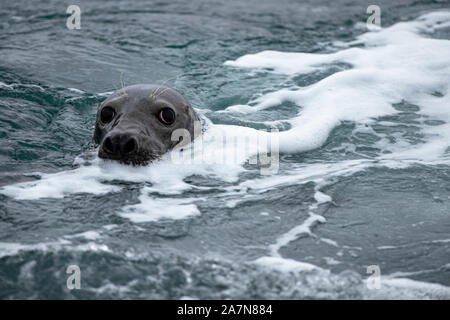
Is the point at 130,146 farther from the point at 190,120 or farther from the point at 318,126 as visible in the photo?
the point at 318,126

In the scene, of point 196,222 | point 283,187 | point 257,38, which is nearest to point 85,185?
point 196,222

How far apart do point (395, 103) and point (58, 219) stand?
416 cm

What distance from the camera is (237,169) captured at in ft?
17.8

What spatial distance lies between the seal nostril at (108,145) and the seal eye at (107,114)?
64cm

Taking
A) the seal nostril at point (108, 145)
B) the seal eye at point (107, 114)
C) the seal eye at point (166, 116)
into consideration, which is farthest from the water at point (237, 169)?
the seal eye at point (166, 116)

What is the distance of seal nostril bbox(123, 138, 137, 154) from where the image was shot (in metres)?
5.06

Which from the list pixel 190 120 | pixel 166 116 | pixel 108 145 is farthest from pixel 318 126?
pixel 108 145

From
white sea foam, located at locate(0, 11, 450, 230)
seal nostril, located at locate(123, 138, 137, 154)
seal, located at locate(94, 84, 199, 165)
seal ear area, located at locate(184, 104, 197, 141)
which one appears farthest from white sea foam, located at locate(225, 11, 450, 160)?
seal nostril, located at locate(123, 138, 137, 154)

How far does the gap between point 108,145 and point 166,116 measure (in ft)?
2.52

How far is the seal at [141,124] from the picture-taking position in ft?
16.7

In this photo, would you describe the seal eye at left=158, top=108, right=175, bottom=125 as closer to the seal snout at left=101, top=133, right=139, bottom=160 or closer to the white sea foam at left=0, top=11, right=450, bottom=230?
the white sea foam at left=0, top=11, right=450, bottom=230

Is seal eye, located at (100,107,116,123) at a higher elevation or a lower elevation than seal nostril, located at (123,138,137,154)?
higher

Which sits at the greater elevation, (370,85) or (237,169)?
(370,85)

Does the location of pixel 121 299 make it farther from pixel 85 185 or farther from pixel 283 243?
pixel 85 185
